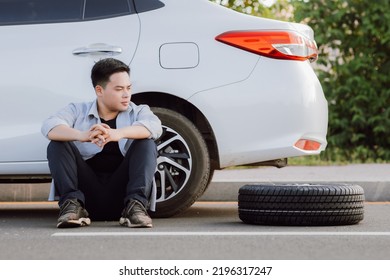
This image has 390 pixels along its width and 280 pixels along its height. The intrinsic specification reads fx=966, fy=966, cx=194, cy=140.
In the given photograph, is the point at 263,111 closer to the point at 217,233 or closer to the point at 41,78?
the point at 217,233

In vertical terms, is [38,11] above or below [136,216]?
above

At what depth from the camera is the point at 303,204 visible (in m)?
6.13

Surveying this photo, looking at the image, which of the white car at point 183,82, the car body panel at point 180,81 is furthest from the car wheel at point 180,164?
the car body panel at point 180,81

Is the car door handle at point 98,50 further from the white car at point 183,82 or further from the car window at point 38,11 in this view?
the car window at point 38,11

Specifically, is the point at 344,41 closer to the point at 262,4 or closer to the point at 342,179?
the point at 262,4

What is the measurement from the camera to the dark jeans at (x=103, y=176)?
6055 mm

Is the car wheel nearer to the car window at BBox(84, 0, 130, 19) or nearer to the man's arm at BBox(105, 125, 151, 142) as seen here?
the man's arm at BBox(105, 125, 151, 142)

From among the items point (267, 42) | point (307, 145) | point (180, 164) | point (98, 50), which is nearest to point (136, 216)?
point (180, 164)

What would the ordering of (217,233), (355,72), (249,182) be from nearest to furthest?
(217,233)
(249,182)
(355,72)

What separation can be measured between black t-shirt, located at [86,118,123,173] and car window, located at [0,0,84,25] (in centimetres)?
90

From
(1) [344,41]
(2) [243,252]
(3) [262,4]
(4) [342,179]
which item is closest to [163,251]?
(2) [243,252]

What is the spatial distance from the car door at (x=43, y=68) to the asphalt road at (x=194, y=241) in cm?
54

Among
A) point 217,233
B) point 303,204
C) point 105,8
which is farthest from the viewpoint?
point 105,8

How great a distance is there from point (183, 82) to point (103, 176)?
2.69ft
